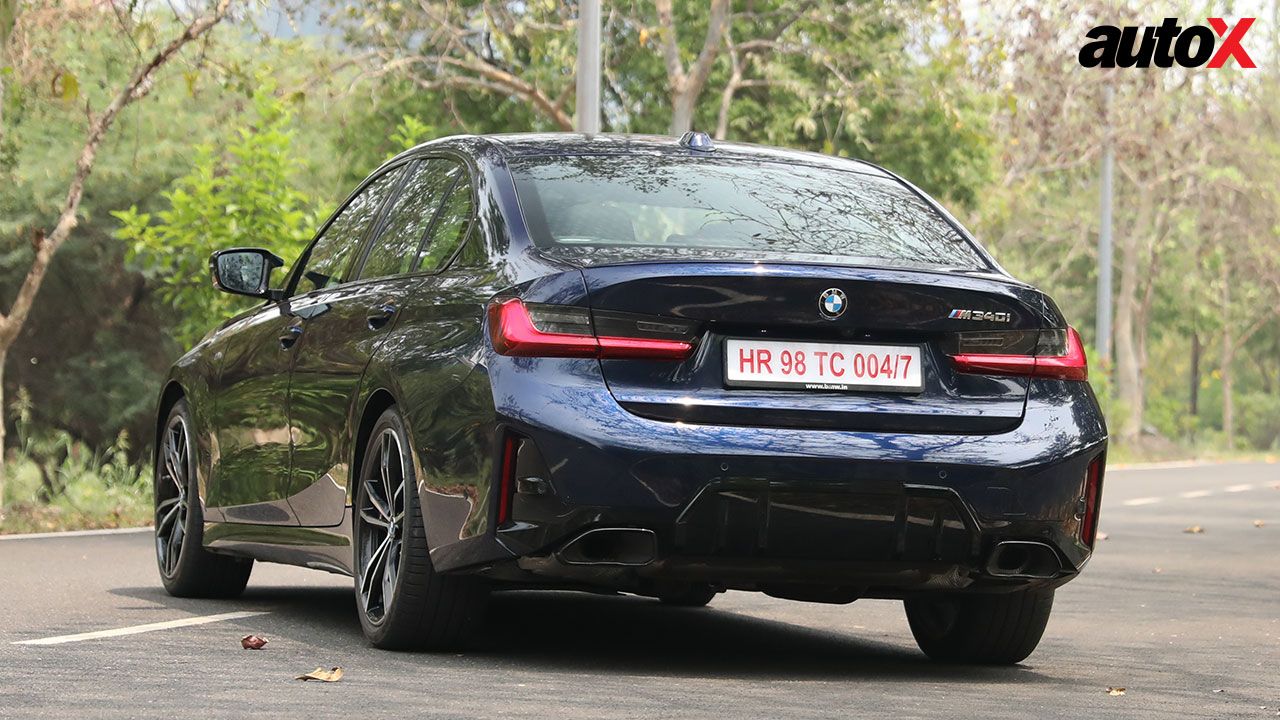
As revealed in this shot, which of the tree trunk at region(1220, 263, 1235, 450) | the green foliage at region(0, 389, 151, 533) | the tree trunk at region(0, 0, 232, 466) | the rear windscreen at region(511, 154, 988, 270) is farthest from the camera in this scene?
the tree trunk at region(1220, 263, 1235, 450)

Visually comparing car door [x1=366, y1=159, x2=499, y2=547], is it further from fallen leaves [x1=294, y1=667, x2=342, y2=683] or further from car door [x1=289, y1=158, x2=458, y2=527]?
fallen leaves [x1=294, y1=667, x2=342, y2=683]

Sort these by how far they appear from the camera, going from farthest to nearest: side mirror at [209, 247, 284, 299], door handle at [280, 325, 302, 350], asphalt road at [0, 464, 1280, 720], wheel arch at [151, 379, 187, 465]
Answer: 1. wheel arch at [151, 379, 187, 465]
2. side mirror at [209, 247, 284, 299]
3. door handle at [280, 325, 302, 350]
4. asphalt road at [0, 464, 1280, 720]

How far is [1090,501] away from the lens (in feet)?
22.8

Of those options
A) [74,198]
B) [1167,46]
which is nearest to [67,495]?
[74,198]

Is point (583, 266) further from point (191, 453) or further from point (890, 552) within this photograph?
point (191, 453)

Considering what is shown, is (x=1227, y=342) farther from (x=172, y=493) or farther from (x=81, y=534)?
(x=172, y=493)

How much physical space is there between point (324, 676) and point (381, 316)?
148cm

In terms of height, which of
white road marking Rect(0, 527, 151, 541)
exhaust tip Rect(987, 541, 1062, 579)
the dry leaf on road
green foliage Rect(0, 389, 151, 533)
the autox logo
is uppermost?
the autox logo

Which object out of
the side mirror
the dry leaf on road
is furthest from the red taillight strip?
the side mirror

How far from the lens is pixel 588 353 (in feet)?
21.2

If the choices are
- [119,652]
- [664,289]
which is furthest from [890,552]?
[119,652]

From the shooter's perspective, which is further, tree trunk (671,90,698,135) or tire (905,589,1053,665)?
tree trunk (671,90,698,135)

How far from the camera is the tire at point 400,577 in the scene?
6965 mm

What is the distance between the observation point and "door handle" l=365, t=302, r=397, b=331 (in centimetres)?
744
